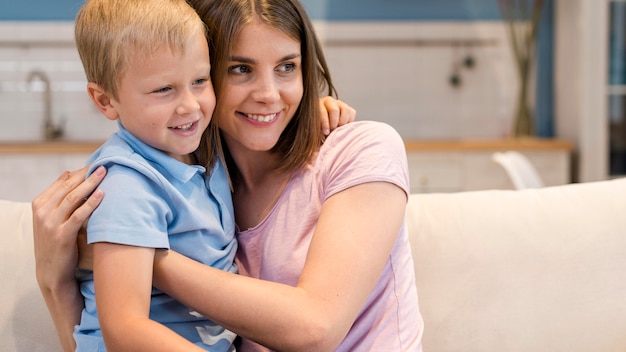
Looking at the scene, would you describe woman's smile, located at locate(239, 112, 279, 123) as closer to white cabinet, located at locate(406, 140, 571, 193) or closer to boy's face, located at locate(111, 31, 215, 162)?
boy's face, located at locate(111, 31, 215, 162)

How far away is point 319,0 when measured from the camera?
5215 millimetres

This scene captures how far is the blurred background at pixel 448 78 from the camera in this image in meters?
4.67

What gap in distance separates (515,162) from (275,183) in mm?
1685

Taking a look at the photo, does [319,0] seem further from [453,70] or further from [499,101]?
[499,101]

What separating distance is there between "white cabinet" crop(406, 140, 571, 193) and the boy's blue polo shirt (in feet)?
10.3

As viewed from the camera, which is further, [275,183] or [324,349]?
[275,183]

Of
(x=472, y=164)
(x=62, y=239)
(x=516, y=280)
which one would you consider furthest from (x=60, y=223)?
(x=472, y=164)

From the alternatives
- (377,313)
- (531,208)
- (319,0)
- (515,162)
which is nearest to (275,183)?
(377,313)

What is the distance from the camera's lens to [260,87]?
56.2 inches

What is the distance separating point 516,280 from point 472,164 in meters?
2.96

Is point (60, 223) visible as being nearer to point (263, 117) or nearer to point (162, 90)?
point (162, 90)

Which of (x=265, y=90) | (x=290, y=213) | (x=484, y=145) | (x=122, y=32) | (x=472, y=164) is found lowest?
(x=472, y=164)

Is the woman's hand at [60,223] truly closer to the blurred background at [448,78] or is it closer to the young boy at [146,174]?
the young boy at [146,174]

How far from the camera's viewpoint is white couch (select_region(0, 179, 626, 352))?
66.0 inches
